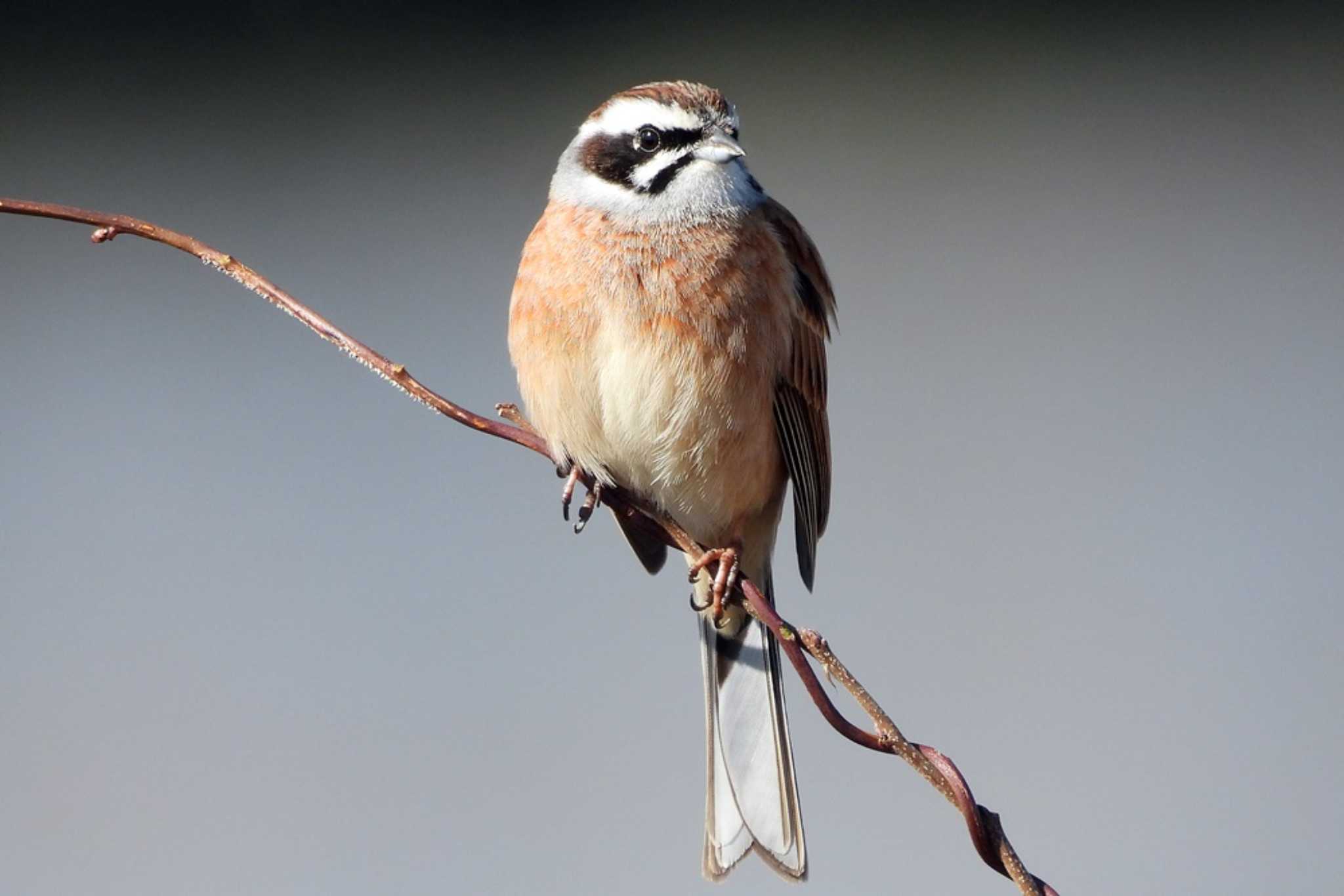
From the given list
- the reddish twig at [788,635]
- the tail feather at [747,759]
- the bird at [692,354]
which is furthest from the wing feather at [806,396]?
the reddish twig at [788,635]

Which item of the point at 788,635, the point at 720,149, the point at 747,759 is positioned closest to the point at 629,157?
the point at 720,149

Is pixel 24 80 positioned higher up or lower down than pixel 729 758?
higher up

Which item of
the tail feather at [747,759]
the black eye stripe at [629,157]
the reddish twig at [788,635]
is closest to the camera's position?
the reddish twig at [788,635]

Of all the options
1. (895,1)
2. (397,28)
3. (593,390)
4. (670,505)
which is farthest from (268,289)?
(895,1)

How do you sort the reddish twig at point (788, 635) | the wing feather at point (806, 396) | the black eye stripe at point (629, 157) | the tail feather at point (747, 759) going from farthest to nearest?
the wing feather at point (806, 396), the black eye stripe at point (629, 157), the tail feather at point (747, 759), the reddish twig at point (788, 635)

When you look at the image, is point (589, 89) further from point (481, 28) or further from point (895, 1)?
point (895, 1)

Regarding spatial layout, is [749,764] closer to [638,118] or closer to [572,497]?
[572,497]

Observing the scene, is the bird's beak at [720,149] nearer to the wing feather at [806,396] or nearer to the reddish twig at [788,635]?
the wing feather at [806,396]

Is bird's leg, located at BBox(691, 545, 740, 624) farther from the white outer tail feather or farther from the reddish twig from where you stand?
the reddish twig
